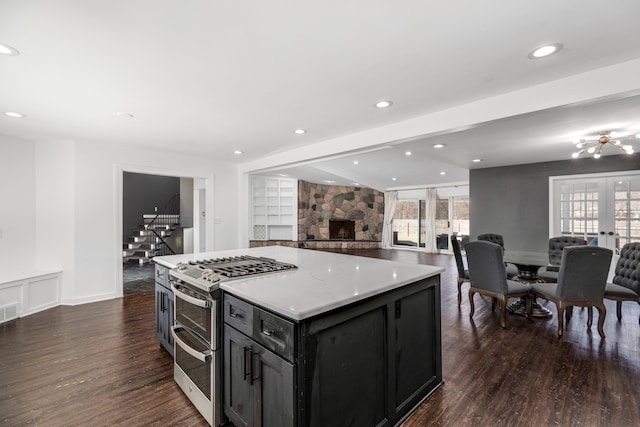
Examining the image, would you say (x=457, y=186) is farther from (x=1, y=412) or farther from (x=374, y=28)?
(x=1, y=412)

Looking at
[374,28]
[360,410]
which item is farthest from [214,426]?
[374,28]

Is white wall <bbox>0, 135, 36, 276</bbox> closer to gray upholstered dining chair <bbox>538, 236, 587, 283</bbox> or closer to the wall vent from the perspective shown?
the wall vent

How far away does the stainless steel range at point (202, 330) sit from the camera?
1.75m

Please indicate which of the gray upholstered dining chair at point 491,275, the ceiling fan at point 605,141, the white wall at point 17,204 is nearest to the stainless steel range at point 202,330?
the gray upholstered dining chair at point 491,275

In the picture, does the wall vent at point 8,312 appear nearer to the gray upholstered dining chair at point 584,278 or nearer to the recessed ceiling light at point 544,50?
the recessed ceiling light at point 544,50

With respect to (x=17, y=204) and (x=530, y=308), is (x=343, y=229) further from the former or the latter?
(x=17, y=204)

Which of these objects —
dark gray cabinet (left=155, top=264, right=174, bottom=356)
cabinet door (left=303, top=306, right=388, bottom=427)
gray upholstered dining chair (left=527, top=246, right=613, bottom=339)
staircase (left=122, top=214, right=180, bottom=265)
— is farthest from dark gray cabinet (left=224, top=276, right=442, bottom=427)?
staircase (left=122, top=214, right=180, bottom=265)

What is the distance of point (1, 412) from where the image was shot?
6.19 ft

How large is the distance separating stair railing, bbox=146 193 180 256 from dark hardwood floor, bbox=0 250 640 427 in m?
4.43

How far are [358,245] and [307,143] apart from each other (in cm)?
655

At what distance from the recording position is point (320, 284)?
5.74ft

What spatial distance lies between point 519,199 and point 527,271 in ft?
8.05

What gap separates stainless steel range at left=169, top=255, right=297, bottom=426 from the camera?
175 cm

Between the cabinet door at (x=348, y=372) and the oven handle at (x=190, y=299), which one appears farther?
the oven handle at (x=190, y=299)
